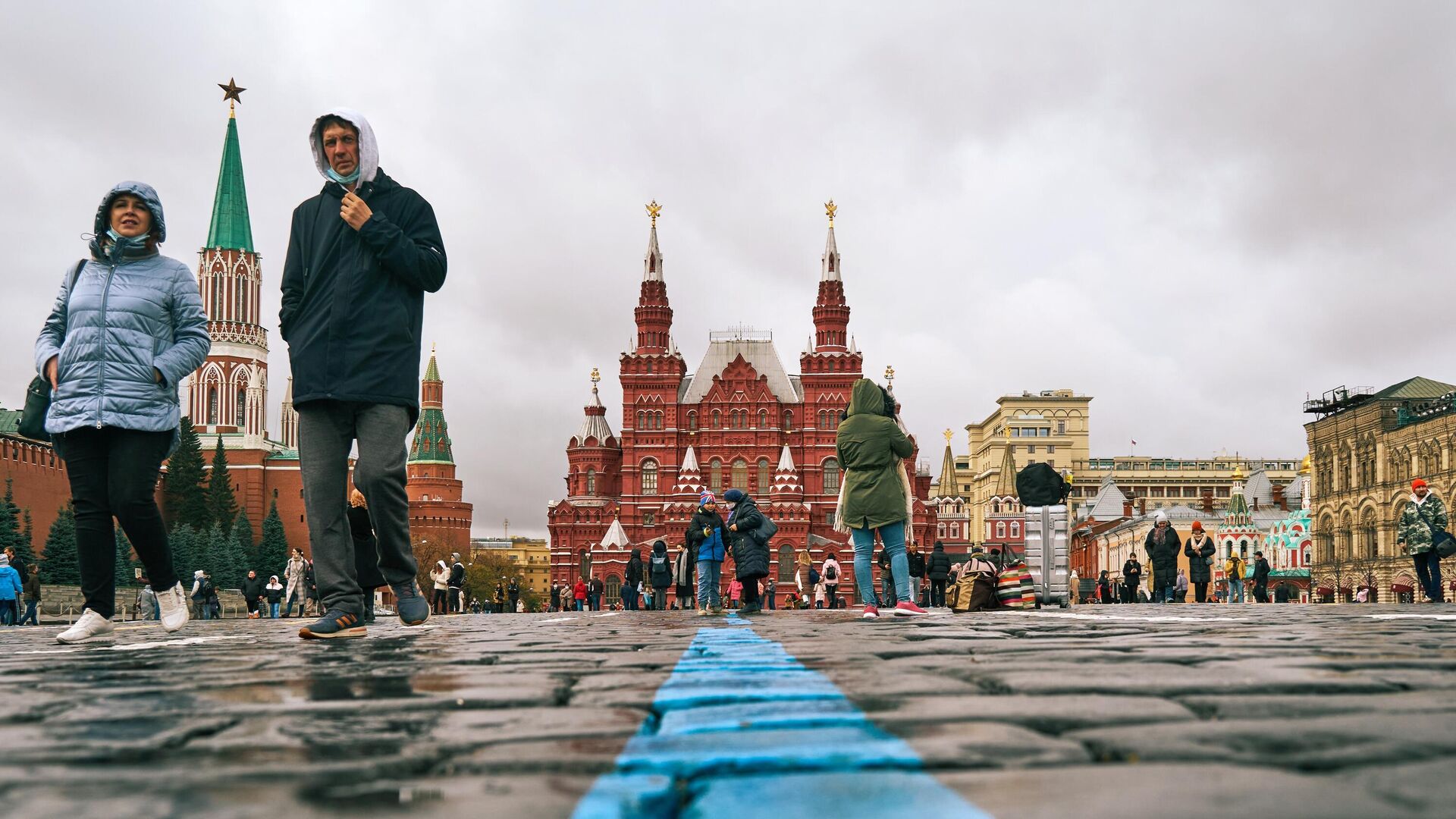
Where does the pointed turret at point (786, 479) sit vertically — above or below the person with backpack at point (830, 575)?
above

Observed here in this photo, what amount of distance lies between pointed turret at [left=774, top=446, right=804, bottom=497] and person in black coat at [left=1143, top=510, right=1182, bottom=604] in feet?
166

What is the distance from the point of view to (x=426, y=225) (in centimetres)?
626

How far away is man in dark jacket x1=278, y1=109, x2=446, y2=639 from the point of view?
5855mm

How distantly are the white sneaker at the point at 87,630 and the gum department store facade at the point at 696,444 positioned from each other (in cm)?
6719

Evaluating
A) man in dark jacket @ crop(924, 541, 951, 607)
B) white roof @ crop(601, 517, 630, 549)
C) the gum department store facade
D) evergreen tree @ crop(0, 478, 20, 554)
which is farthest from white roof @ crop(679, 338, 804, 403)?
man in dark jacket @ crop(924, 541, 951, 607)

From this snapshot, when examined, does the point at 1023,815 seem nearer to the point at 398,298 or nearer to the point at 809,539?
the point at 398,298

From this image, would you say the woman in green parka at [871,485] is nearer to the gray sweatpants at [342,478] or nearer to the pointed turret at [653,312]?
the gray sweatpants at [342,478]

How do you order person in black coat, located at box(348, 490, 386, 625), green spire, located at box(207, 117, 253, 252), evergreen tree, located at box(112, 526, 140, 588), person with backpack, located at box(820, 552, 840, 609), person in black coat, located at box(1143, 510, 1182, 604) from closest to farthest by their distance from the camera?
person in black coat, located at box(348, 490, 386, 625) → person in black coat, located at box(1143, 510, 1182, 604) → person with backpack, located at box(820, 552, 840, 609) → evergreen tree, located at box(112, 526, 140, 588) → green spire, located at box(207, 117, 253, 252)

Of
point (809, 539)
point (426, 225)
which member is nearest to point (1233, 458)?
point (809, 539)

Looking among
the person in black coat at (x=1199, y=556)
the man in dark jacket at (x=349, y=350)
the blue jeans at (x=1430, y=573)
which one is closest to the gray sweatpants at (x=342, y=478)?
the man in dark jacket at (x=349, y=350)

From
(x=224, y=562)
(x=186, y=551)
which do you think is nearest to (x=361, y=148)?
(x=186, y=551)

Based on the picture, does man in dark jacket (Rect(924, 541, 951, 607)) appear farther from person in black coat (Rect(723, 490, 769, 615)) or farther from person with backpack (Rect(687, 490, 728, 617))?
person in black coat (Rect(723, 490, 769, 615))

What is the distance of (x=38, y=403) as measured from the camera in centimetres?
645

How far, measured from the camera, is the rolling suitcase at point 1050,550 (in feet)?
49.8
